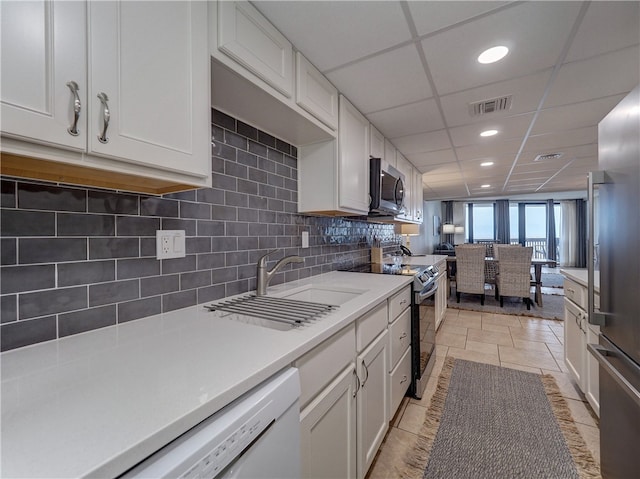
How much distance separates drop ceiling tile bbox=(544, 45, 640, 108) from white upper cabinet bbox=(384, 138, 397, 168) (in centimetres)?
125

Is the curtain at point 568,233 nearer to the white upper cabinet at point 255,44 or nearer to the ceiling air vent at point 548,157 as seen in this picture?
the ceiling air vent at point 548,157

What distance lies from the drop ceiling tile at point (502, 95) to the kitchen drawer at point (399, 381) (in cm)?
184

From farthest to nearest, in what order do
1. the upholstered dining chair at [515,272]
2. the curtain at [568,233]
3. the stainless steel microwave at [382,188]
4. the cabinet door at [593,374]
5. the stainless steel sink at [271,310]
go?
the curtain at [568,233] < the upholstered dining chair at [515,272] < the stainless steel microwave at [382,188] < the cabinet door at [593,374] < the stainless steel sink at [271,310]

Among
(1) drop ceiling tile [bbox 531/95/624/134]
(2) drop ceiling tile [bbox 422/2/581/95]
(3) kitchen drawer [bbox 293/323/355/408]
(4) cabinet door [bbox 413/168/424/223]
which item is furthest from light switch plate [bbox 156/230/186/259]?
(4) cabinet door [bbox 413/168/424/223]

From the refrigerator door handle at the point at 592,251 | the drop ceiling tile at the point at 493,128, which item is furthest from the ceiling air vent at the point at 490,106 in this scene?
the refrigerator door handle at the point at 592,251

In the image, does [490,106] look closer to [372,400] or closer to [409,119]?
[409,119]

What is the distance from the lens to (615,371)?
1074mm

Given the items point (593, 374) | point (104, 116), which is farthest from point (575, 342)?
point (104, 116)

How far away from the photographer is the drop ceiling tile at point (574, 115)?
2072 millimetres

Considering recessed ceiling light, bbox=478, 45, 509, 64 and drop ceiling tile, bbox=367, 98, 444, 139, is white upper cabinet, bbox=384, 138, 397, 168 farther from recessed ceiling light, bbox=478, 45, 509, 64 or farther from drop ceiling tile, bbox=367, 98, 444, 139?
recessed ceiling light, bbox=478, 45, 509, 64

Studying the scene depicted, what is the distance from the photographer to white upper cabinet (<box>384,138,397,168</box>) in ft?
9.05

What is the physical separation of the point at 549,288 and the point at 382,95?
6419 mm

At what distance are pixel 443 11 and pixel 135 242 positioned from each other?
1603mm

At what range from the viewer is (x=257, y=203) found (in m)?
1.57
